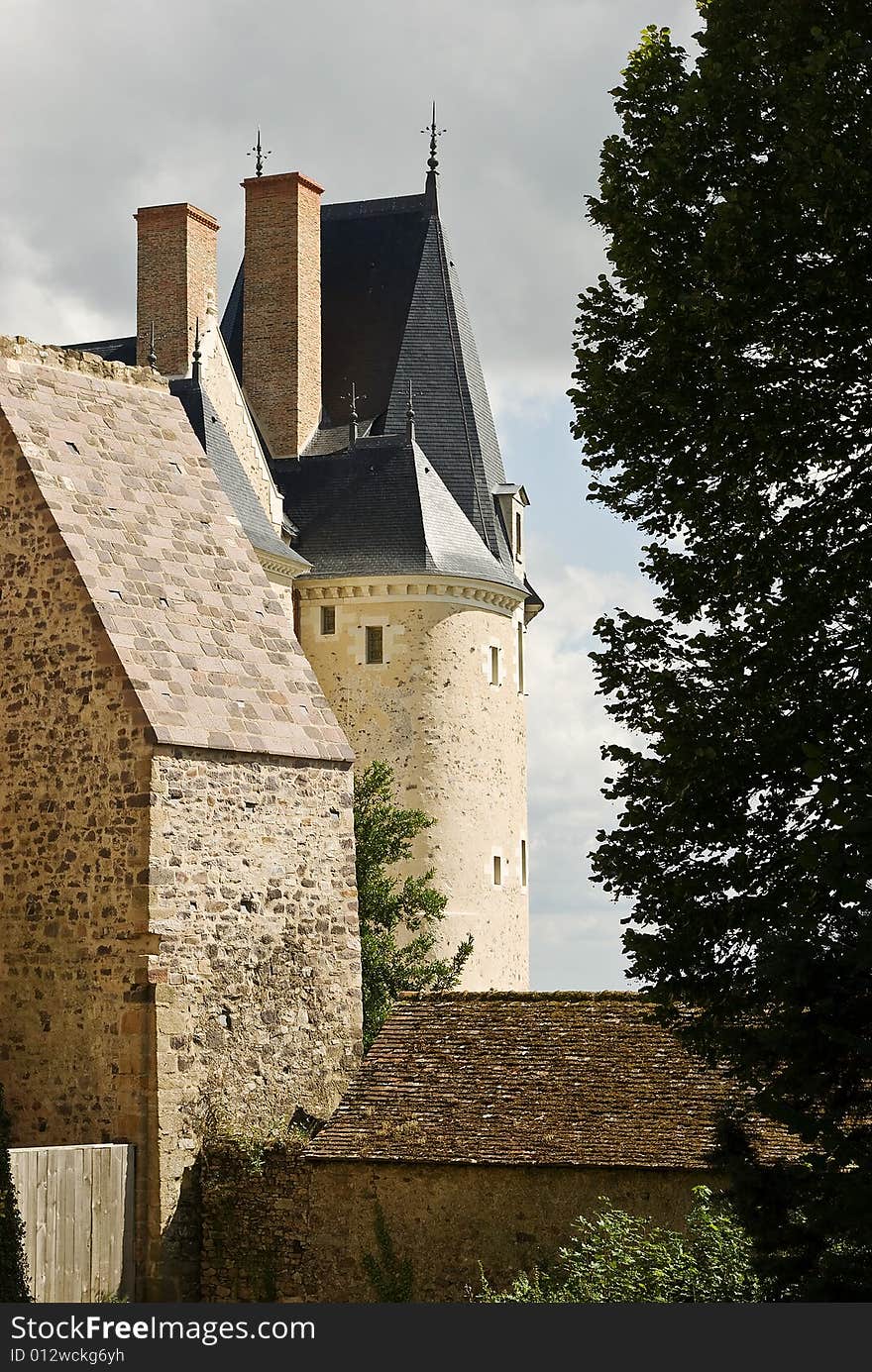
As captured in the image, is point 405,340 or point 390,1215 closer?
point 390,1215

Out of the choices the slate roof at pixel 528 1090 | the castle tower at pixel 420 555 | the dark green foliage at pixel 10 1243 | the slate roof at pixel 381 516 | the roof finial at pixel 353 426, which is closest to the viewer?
the dark green foliage at pixel 10 1243

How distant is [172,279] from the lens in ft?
131

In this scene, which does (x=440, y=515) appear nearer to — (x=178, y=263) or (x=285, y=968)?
(x=178, y=263)

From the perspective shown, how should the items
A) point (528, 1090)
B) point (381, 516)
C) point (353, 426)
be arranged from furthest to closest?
1. point (353, 426)
2. point (381, 516)
3. point (528, 1090)

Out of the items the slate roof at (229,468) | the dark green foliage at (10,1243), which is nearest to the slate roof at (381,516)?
the slate roof at (229,468)

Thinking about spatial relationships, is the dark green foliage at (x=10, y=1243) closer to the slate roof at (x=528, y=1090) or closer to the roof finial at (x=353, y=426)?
the slate roof at (x=528, y=1090)

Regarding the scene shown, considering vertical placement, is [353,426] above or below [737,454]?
above

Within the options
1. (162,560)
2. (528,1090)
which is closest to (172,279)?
(162,560)

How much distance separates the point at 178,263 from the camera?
4006cm

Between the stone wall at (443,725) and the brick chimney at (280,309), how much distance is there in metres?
5.24

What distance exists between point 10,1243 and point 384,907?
1562 centimetres

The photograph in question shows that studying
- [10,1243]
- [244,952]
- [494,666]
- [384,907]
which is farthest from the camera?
[494,666]

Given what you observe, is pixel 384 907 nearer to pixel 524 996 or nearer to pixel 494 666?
pixel 494 666

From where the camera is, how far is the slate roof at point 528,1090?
1592 cm
